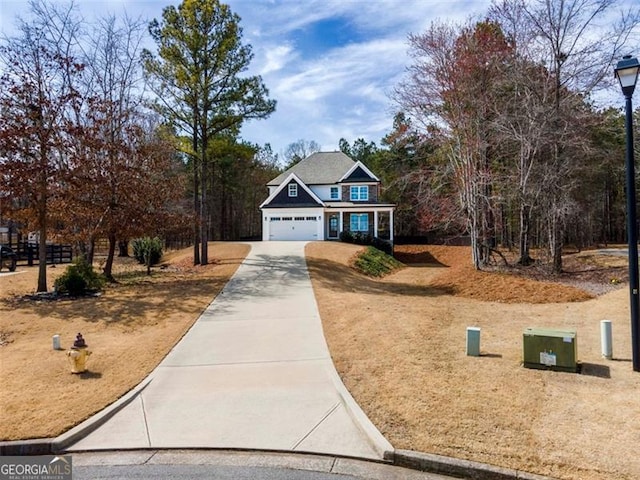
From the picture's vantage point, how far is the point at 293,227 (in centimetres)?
3009

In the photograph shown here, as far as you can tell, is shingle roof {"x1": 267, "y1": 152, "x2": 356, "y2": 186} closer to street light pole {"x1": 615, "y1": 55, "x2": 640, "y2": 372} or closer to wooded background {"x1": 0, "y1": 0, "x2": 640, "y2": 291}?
wooded background {"x1": 0, "y1": 0, "x2": 640, "y2": 291}

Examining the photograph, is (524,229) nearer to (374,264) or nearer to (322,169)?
(374,264)

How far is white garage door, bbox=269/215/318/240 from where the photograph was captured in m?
29.9

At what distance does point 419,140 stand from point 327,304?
10949 millimetres

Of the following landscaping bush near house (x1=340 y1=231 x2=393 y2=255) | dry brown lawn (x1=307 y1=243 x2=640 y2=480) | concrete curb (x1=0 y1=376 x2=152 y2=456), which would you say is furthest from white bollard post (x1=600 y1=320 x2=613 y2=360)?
landscaping bush near house (x1=340 y1=231 x2=393 y2=255)

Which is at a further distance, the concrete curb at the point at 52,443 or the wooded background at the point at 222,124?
the wooded background at the point at 222,124

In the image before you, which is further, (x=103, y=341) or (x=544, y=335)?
(x=103, y=341)

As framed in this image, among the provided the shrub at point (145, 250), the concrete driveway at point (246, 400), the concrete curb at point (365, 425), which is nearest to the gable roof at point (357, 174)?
the shrub at point (145, 250)

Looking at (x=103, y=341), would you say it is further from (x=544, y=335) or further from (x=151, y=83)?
(x=151, y=83)

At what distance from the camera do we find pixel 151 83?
1939cm

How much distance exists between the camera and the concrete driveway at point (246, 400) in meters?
4.43

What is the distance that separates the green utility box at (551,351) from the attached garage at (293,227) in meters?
23.7

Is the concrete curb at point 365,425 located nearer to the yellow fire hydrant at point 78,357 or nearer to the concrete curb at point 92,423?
the concrete curb at point 92,423

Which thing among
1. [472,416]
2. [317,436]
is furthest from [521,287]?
[317,436]
